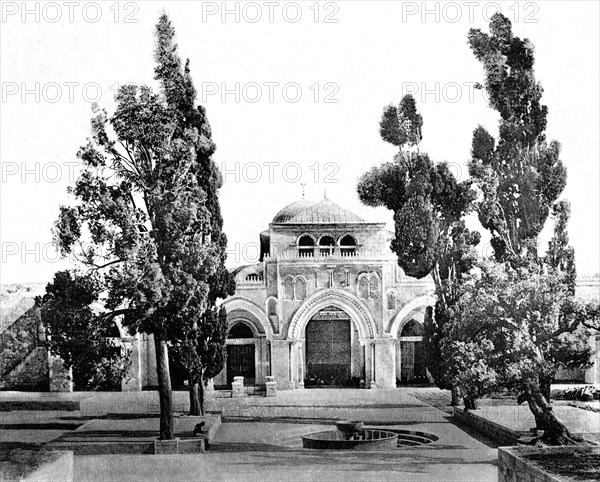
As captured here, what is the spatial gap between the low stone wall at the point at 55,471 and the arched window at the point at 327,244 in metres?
8.88

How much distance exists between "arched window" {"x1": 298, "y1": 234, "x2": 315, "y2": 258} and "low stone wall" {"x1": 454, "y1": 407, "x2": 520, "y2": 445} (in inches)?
187

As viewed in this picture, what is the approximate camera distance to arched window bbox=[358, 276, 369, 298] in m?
18.8

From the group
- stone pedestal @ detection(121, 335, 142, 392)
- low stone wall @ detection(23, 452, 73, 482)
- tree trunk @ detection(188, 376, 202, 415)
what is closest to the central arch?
stone pedestal @ detection(121, 335, 142, 392)

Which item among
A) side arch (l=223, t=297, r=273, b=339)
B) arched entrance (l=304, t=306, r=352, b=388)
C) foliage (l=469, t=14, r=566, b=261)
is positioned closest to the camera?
foliage (l=469, t=14, r=566, b=261)

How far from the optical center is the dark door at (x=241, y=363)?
1746 cm

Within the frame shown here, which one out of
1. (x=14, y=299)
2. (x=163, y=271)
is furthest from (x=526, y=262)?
(x=14, y=299)

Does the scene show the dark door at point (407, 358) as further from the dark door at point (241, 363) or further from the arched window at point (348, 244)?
the dark door at point (241, 363)

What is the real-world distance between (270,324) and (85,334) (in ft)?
24.2

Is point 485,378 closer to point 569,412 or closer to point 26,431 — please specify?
point 569,412

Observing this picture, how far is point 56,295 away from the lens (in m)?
11.3

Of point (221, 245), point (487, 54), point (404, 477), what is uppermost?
point (487, 54)

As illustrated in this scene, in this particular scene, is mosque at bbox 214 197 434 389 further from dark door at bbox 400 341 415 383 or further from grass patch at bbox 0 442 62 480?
grass patch at bbox 0 442 62 480

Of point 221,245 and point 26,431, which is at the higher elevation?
point 221,245

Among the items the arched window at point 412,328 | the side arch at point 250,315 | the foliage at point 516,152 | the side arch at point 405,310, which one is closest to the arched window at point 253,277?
the side arch at point 250,315
